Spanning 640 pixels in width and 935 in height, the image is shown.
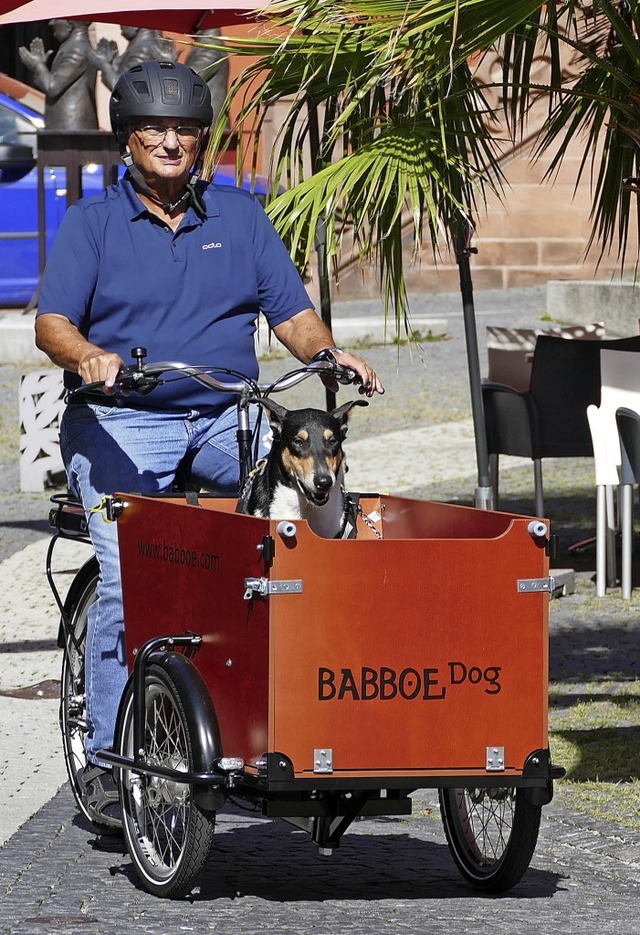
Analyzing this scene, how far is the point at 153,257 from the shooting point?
511 centimetres

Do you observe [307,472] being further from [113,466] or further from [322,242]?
[322,242]

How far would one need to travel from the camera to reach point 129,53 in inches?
724

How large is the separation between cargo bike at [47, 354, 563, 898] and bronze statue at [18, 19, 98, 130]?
15069 mm

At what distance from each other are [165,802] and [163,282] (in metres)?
1.40

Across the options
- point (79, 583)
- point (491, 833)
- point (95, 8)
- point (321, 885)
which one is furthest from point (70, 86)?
point (491, 833)

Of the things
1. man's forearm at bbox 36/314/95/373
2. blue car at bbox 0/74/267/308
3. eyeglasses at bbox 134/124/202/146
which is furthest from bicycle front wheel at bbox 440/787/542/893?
blue car at bbox 0/74/267/308

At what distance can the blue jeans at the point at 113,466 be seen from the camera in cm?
512

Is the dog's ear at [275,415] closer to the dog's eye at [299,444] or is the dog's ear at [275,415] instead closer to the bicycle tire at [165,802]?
the dog's eye at [299,444]

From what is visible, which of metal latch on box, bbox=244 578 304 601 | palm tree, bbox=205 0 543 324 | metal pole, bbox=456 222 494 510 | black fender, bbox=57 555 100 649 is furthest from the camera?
metal pole, bbox=456 222 494 510

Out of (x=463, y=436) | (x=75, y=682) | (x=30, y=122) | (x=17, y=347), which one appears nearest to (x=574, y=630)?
(x=75, y=682)

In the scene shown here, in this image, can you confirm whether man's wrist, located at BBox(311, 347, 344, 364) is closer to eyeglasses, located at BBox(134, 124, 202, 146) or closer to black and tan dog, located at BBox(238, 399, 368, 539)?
black and tan dog, located at BBox(238, 399, 368, 539)

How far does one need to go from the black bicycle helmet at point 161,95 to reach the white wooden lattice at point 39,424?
7.47 m

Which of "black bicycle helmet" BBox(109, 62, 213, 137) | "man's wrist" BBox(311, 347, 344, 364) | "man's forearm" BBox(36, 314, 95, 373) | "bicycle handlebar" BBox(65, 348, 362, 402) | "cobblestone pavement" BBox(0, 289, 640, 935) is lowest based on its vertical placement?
"cobblestone pavement" BBox(0, 289, 640, 935)

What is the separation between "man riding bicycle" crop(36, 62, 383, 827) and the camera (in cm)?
507
